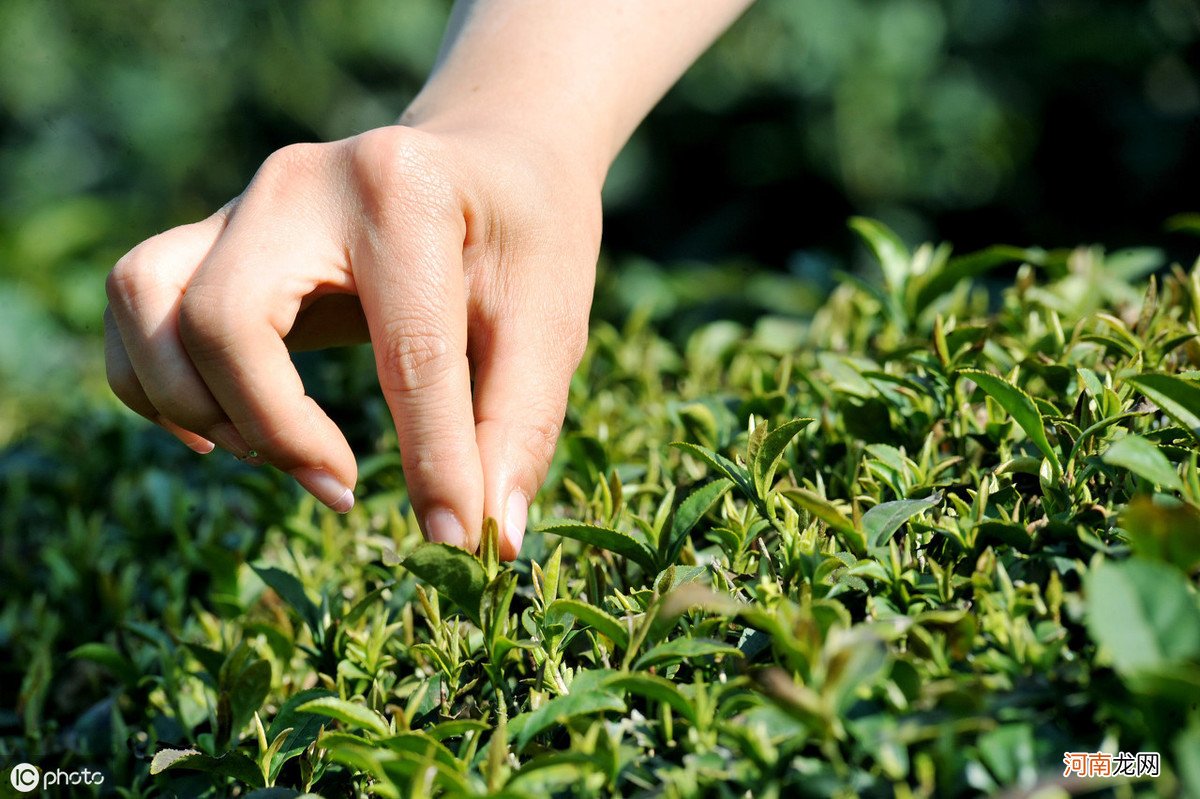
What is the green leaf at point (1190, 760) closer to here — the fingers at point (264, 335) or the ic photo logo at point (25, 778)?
the fingers at point (264, 335)

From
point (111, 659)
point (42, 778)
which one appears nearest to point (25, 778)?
point (42, 778)

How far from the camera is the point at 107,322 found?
55.1 inches

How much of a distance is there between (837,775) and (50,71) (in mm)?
5061

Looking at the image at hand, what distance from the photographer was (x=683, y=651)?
1045 mm

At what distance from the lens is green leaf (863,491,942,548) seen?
115 cm

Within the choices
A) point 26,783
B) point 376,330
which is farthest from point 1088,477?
point 26,783

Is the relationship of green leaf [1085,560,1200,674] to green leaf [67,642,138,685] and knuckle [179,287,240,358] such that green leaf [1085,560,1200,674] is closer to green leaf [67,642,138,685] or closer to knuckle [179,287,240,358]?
knuckle [179,287,240,358]

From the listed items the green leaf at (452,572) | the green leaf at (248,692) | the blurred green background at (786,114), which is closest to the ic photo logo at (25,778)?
the green leaf at (248,692)

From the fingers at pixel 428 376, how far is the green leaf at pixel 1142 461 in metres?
0.71

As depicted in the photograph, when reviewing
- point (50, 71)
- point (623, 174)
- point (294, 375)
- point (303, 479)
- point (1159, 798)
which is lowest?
point (1159, 798)

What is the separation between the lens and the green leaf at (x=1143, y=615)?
2.69ft

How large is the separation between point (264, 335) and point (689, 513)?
550mm

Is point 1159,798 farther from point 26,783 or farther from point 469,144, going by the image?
point 26,783

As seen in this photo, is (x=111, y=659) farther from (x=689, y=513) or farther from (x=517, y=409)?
(x=689, y=513)
